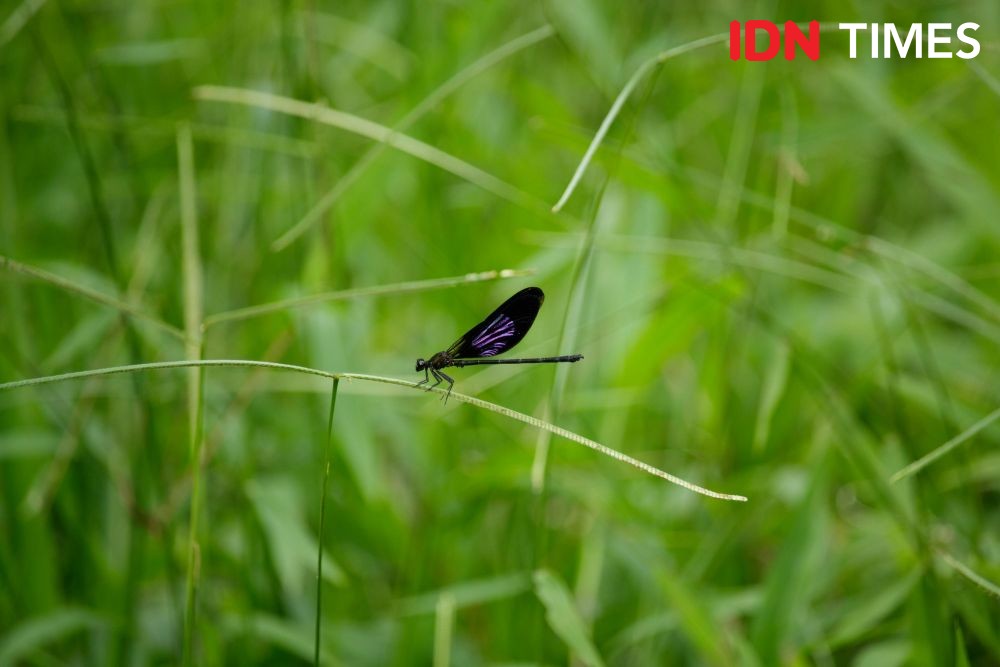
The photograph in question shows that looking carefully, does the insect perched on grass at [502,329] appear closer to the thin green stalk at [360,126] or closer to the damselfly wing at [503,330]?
the damselfly wing at [503,330]

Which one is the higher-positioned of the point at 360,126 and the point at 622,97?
the point at 360,126

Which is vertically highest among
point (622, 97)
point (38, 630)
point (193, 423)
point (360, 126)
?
point (360, 126)

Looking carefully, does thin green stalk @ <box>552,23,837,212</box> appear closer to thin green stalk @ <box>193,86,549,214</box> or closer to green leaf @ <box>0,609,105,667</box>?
thin green stalk @ <box>193,86,549,214</box>

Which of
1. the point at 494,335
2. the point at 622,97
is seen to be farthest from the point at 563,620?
the point at 622,97

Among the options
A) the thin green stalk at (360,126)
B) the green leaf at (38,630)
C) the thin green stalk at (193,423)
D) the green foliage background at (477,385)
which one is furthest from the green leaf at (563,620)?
the green leaf at (38,630)

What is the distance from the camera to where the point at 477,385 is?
1.40 metres

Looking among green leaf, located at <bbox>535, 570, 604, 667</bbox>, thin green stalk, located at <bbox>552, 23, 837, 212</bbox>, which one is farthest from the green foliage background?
thin green stalk, located at <bbox>552, 23, 837, 212</bbox>

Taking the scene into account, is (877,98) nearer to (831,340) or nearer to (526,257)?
(831,340)

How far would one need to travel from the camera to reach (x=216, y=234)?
5.66 feet

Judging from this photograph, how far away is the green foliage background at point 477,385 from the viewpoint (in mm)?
1104

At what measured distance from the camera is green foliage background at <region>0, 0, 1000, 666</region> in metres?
1.10

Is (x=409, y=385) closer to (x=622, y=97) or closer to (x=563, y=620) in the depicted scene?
(x=622, y=97)

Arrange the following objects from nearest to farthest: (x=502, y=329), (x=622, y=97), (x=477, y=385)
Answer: (x=502, y=329) → (x=622, y=97) → (x=477, y=385)

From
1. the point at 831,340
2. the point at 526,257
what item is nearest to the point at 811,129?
the point at 831,340
